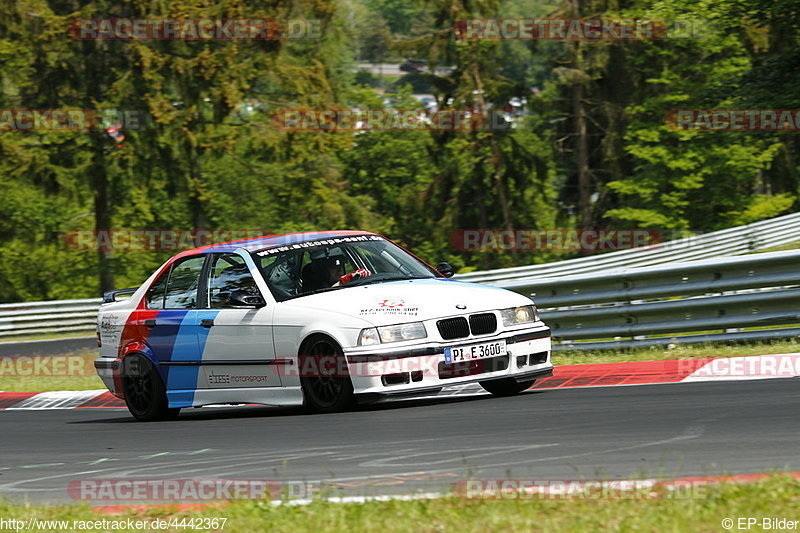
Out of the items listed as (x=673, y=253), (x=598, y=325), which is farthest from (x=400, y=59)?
(x=598, y=325)

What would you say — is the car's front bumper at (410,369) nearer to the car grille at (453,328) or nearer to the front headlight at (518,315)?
the car grille at (453,328)

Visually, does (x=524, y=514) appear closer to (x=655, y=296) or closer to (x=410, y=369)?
(x=410, y=369)

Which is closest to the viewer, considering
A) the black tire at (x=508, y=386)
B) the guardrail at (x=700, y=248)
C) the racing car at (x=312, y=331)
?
the racing car at (x=312, y=331)

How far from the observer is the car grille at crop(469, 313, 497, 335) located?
28.8ft

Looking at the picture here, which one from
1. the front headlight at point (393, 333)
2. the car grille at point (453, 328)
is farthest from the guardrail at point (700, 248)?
the front headlight at point (393, 333)

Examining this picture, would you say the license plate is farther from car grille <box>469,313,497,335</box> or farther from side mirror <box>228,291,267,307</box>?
side mirror <box>228,291,267,307</box>

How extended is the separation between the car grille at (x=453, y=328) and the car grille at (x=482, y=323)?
0.20 ft

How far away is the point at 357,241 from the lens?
10.1 meters

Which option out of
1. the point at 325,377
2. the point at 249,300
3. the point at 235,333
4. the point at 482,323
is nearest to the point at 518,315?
the point at 482,323

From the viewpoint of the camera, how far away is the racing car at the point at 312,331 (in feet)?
28.0

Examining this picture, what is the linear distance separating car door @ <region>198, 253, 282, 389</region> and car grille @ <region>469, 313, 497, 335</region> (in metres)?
1.61

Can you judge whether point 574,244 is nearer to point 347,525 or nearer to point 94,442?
point 94,442

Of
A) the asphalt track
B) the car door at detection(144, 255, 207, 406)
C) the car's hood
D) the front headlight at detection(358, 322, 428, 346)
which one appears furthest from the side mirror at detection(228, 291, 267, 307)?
the front headlight at detection(358, 322, 428, 346)

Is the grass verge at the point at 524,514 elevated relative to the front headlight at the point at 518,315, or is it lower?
lower
